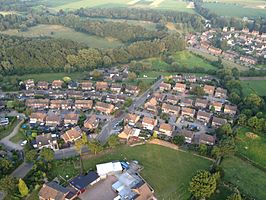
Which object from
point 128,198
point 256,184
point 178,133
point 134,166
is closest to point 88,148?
point 134,166

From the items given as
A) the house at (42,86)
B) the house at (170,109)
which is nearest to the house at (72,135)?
A: the house at (170,109)

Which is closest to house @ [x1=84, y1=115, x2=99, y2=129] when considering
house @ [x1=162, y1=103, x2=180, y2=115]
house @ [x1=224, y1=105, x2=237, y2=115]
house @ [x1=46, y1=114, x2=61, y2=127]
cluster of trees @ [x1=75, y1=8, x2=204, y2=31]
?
house @ [x1=46, y1=114, x2=61, y2=127]

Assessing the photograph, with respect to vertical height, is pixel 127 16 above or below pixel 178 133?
above

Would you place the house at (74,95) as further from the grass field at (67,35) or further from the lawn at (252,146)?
the grass field at (67,35)

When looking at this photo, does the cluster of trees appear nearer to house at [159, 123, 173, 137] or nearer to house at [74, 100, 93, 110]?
house at [74, 100, 93, 110]

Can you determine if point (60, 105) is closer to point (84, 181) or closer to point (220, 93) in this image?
point (84, 181)

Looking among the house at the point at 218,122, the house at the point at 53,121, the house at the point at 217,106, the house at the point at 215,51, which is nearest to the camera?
Answer: the house at the point at 53,121

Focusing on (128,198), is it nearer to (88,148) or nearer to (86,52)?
(88,148)
